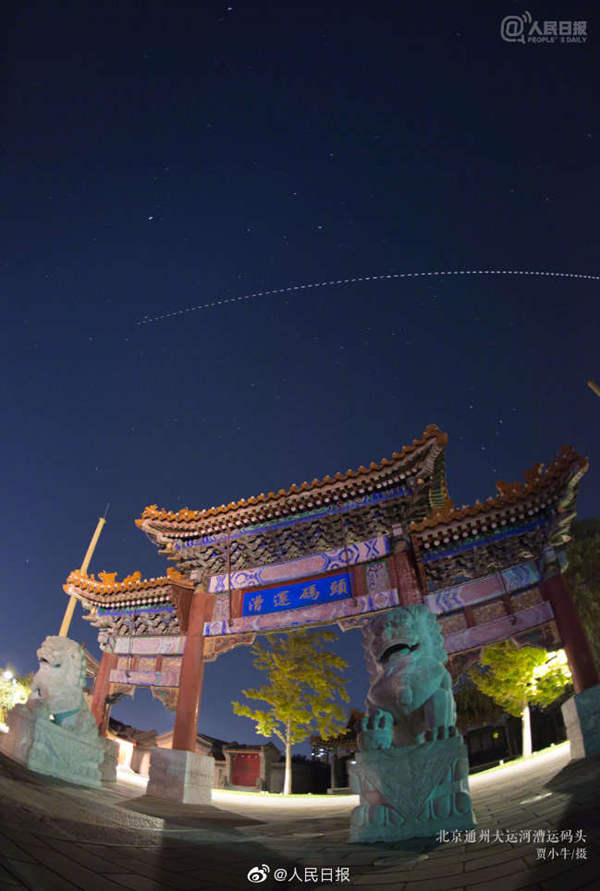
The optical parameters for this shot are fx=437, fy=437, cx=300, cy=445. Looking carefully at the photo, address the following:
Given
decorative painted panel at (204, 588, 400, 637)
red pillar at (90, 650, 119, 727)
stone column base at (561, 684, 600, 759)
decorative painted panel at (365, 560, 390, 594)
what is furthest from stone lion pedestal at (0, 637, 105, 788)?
stone column base at (561, 684, 600, 759)

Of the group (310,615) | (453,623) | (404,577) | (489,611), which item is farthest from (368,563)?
(489,611)

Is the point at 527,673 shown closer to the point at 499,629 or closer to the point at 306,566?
the point at 499,629

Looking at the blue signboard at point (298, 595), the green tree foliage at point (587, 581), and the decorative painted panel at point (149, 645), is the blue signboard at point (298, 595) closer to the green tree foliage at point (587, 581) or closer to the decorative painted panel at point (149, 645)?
the decorative painted panel at point (149, 645)

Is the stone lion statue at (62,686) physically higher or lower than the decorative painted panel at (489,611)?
lower

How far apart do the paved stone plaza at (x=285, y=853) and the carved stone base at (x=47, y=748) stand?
46.2 inches

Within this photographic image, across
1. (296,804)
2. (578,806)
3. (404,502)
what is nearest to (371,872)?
(578,806)

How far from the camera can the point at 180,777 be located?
866cm

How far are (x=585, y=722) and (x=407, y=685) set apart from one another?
455 cm

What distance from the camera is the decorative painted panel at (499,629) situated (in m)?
9.44

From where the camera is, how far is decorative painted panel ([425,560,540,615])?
9.89 metres

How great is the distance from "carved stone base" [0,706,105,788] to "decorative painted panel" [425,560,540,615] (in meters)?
7.30

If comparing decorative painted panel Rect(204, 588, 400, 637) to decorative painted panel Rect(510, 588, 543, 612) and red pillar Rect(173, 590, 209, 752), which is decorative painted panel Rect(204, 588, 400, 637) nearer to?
red pillar Rect(173, 590, 209, 752)

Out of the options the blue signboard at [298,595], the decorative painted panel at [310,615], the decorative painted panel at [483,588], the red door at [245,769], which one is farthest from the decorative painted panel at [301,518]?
the red door at [245,769]

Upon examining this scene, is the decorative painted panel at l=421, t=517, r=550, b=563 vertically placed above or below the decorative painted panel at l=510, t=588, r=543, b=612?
above
